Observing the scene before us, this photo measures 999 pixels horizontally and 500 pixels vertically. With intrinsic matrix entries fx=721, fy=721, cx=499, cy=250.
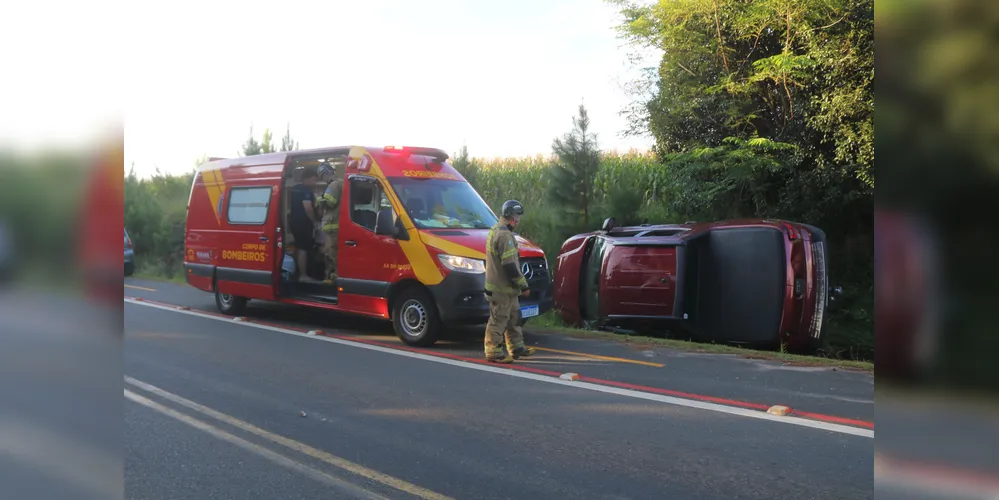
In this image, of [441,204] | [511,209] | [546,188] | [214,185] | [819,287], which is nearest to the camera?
[511,209]

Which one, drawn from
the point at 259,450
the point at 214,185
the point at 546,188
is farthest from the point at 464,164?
the point at 259,450

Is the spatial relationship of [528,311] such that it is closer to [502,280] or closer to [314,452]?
[502,280]

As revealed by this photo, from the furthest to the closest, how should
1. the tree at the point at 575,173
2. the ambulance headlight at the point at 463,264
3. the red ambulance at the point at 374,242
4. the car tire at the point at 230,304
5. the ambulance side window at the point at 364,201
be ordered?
the tree at the point at 575,173 → the car tire at the point at 230,304 → the ambulance side window at the point at 364,201 → the red ambulance at the point at 374,242 → the ambulance headlight at the point at 463,264

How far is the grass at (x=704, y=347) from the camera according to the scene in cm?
791

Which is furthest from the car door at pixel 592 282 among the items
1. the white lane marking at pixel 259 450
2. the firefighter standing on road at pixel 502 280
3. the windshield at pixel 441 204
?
the white lane marking at pixel 259 450

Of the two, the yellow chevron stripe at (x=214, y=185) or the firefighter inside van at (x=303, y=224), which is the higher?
the yellow chevron stripe at (x=214, y=185)

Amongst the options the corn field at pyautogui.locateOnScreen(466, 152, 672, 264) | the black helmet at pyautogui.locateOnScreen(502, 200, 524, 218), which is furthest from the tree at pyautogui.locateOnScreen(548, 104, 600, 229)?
the black helmet at pyautogui.locateOnScreen(502, 200, 524, 218)

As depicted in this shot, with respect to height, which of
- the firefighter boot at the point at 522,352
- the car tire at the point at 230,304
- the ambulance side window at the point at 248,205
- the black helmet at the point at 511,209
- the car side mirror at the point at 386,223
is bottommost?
the firefighter boot at the point at 522,352

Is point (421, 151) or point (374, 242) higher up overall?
point (421, 151)

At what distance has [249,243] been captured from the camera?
11344 millimetres

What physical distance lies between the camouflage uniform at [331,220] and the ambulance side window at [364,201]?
0.42 meters

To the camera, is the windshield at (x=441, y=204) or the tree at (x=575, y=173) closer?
the windshield at (x=441, y=204)

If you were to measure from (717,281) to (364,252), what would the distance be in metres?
4.62

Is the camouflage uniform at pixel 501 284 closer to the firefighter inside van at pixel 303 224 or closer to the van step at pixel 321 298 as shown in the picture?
the van step at pixel 321 298
